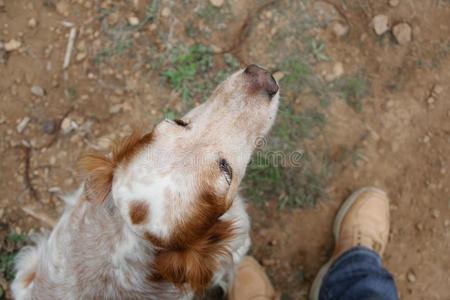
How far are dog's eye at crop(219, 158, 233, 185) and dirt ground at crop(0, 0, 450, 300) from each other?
4.26ft

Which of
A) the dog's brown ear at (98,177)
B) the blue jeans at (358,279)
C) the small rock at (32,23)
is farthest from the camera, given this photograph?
the small rock at (32,23)

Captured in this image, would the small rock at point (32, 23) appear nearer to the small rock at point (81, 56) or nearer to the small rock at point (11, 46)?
the small rock at point (11, 46)

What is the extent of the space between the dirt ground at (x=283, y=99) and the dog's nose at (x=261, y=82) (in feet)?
3.54

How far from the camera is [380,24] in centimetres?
366

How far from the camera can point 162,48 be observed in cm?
371

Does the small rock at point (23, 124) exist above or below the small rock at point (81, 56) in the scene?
below

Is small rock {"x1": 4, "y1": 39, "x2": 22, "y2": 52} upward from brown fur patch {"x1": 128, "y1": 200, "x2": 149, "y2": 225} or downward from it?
downward

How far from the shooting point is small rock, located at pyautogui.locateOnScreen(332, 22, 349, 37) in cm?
368

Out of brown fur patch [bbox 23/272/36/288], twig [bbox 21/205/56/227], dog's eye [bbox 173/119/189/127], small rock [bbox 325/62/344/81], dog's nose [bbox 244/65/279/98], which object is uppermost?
dog's nose [bbox 244/65/279/98]

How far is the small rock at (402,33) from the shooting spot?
11.9ft

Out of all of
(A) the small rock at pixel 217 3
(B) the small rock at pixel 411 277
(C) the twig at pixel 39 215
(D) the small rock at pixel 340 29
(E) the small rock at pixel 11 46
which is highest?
(A) the small rock at pixel 217 3

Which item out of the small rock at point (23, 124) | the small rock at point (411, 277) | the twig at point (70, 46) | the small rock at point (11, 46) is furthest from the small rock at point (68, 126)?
the small rock at point (411, 277)

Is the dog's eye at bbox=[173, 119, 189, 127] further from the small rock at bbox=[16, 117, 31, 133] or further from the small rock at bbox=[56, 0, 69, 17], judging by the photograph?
the small rock at bbox=[56, 0, 69, 17]

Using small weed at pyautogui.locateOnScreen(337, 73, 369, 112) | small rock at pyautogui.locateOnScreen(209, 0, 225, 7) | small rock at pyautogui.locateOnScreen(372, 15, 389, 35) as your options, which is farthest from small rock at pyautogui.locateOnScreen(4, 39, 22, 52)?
small rock at pyautogui.locateOnScreen(372, 15, 389, 35)
